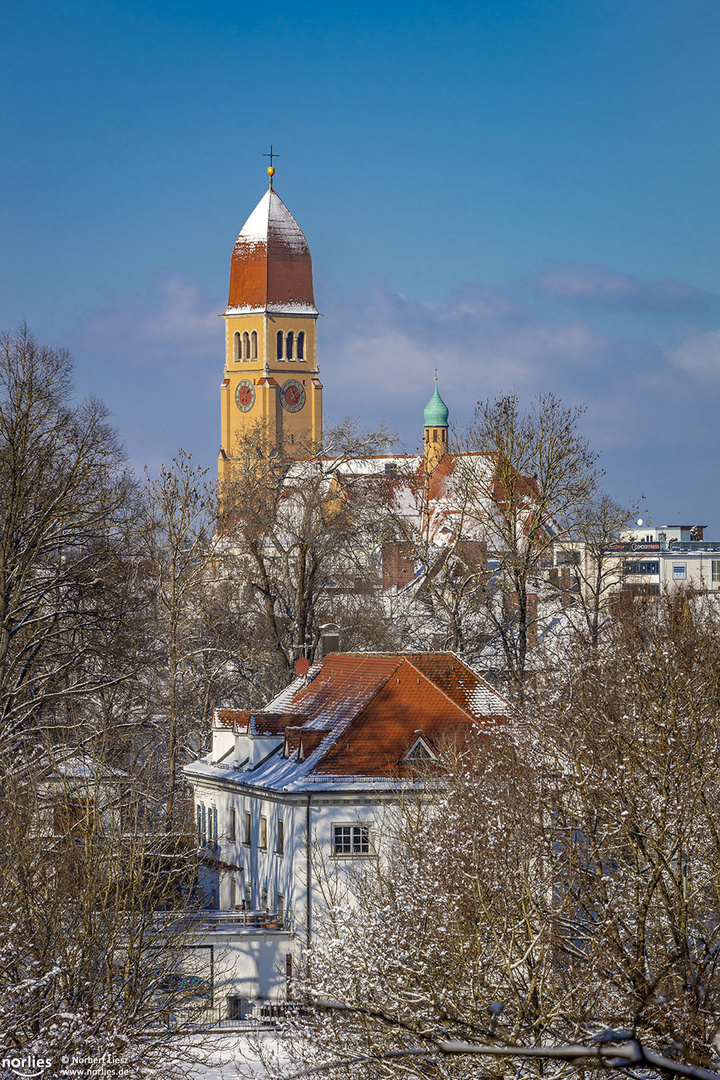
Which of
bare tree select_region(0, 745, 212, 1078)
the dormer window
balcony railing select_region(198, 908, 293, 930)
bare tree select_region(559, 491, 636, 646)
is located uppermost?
bare tree select_region(559, 491, 636, 646)

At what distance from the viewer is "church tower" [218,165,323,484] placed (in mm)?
133625

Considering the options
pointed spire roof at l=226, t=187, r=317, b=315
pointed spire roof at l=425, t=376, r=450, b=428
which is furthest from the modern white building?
pointed spire roof at l=425, t=376, r=450, b=428

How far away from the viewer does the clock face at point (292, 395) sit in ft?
443

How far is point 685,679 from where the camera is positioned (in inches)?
832

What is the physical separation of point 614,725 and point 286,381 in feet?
386

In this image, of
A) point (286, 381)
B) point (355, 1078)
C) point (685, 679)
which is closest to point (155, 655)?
point (685, 679)

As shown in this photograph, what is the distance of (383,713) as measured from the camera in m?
35.2

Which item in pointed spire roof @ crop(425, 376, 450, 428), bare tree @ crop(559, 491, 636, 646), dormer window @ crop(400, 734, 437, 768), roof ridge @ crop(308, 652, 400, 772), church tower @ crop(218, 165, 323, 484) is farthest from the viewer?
pointed spire roof @ crop(425, 376, 450, 428)

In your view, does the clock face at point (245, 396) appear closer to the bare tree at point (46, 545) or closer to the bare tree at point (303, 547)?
the bare tree at point (303, 547)

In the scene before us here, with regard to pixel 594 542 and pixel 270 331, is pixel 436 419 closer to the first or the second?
pixel 270 331

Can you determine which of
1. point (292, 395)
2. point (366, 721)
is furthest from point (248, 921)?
point (292, 395)

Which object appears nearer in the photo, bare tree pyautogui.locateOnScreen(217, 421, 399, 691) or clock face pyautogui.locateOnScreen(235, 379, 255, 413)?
bare tree pyautogui.locateOnScreen(217, 421, 399, 691)

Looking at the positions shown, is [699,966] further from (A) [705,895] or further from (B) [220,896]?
(B) [220,896]

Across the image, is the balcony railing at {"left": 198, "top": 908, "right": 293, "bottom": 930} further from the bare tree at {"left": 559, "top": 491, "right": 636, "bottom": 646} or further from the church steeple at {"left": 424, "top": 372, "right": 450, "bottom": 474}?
the church steeple at {"left": 424, "top": 372, "right": 450, "bottom": 474}
